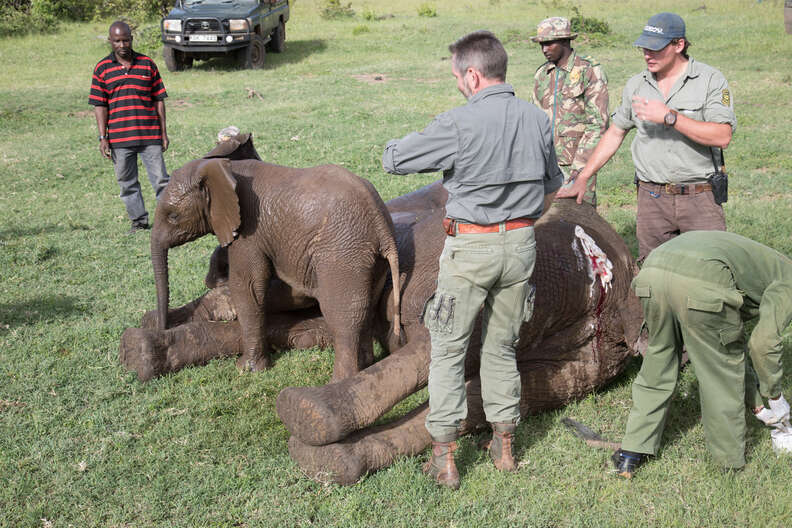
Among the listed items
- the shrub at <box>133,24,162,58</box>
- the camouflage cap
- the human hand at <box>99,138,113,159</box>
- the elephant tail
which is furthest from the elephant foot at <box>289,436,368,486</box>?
the shrub at <box>133,24,162,58</box>

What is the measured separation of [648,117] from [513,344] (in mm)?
1688

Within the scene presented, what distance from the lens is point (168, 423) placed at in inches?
191

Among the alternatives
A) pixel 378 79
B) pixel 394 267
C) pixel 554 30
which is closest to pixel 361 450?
pixel 394 267

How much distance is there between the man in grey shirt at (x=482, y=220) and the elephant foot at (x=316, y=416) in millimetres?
495

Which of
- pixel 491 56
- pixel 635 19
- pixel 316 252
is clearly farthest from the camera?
pixel 635 19

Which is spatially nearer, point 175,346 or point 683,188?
point 683,188

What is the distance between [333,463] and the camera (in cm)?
414

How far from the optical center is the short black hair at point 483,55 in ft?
12.4

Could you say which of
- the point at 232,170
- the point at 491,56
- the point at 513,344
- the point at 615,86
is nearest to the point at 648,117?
the point at 491,56

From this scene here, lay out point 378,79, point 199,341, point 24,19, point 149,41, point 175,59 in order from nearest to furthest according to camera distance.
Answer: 1. point 199,341
2. point 378,79
3. point 175,59
4. point 149,41
5. point 24,19

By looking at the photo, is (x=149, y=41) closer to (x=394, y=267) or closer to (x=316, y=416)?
(x=394, y=267)

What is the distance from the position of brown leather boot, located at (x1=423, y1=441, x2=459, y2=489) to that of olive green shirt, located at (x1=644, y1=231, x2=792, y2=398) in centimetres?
146

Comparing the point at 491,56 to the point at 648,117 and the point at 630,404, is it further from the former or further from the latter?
the point at 630,404

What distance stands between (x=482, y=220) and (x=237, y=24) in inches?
693
